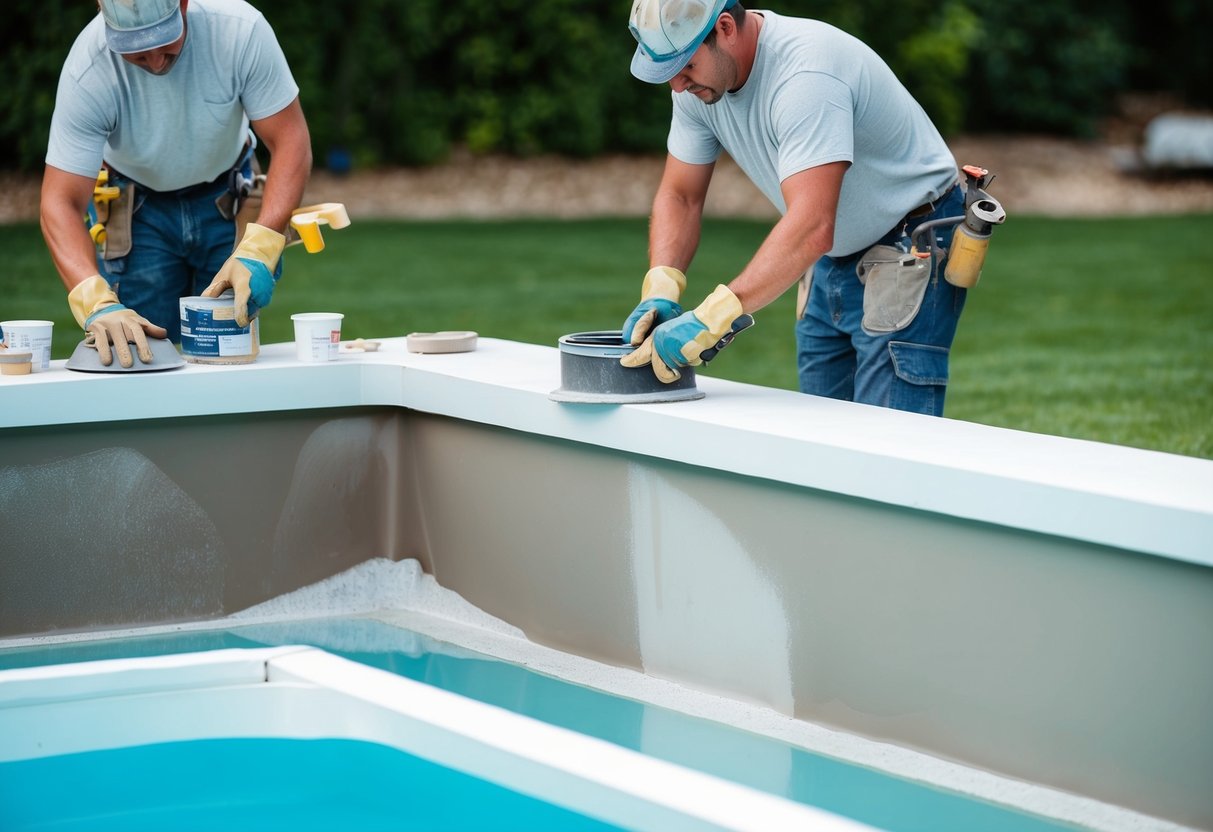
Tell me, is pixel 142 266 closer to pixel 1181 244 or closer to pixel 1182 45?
pixel 1181 244

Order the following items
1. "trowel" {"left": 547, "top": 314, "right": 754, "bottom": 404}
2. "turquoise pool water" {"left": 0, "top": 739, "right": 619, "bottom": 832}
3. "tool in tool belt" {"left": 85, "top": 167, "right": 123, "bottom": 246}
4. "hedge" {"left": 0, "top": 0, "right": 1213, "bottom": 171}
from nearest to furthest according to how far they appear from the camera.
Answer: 1. "turquoise pool water" {"left": 0, "top": 739, "right": 619, "bottom": 832}
2. "trowel" {"left": 547, "top": 314, "right": 754, "bottom": 404}
3. "tool in tool belt" {"left": 85, "top": 167, "right": 123, "bottom": 246}
4. "hedge" {"left": 0, "top": 0, "right": 1213, "bottom": 171}

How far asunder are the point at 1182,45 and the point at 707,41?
902 inches

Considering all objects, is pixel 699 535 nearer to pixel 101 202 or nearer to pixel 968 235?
pixel 968 235

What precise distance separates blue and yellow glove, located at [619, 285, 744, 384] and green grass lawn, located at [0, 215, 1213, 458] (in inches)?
127

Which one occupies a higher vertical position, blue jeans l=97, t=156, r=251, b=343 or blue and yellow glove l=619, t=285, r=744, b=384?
blue jeans l=97, t=156, r=251, b=343

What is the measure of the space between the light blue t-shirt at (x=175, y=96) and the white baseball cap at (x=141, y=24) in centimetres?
19

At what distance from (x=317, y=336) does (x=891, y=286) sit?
5.21 ft

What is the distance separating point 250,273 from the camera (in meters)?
3.98

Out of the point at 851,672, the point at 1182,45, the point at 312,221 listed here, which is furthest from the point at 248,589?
the point at 1182,45

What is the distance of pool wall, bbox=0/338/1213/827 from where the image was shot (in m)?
2.70

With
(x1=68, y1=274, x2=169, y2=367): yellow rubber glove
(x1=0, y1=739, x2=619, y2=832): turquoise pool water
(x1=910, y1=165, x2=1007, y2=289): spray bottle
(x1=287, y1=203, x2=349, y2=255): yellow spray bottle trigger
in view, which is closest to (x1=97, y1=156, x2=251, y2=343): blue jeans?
(x1=287, y1=203, x2=349, y2=255): yellow spray bottle trigger

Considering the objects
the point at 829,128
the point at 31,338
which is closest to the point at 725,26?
the point at 829,128

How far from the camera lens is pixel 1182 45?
2383 centimetres

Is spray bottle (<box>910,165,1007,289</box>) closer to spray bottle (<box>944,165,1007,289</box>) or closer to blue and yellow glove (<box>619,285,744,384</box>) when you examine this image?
spray bottle (<box>944,165,1007,289</box>)
